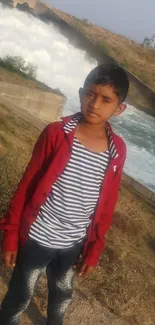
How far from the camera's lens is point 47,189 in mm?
2225

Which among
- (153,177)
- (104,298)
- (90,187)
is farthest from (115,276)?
(153,177)

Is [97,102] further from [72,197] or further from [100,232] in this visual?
[100,232]

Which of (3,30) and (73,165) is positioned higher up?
(73,165)

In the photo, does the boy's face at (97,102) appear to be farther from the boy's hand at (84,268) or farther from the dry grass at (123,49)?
the dry grass at (123,49)

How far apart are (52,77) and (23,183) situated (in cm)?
2288

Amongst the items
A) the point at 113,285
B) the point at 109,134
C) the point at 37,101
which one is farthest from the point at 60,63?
the point at 109,134

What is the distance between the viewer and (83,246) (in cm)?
248

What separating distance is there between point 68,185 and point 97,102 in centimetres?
46

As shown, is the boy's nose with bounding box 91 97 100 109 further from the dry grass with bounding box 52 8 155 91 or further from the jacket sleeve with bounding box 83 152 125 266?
the dry grass with bounding box 52 8 155 91

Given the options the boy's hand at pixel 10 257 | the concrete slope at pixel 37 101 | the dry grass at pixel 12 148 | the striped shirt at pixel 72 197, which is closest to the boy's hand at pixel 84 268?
the striped shirt at pixel 72 197

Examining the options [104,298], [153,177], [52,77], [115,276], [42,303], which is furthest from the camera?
[52,77]

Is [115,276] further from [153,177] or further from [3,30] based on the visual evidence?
[3,30]

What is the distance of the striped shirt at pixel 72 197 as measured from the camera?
2258 millimetres

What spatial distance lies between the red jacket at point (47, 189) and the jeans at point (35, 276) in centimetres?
9
